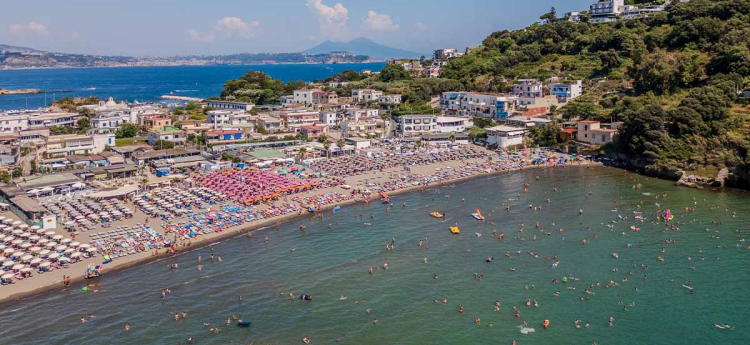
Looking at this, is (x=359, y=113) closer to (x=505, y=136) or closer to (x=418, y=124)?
(x=418, y=124)

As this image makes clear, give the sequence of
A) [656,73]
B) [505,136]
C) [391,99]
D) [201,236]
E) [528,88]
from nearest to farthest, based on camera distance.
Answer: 1. [201,236]
2. [505,136]
3. [656,73]
4. [528,88]
5. [391,99]

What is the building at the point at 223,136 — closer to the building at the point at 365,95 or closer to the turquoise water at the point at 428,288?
the turquoise water at the point at 428,288

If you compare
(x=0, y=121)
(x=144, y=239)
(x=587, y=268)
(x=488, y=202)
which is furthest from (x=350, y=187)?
(x=0, y=121)

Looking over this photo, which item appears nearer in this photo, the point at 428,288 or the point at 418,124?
the point at 428,288

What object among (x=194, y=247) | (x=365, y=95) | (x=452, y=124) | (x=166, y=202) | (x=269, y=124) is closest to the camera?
(x=194, y=247)

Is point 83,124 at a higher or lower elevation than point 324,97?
lower

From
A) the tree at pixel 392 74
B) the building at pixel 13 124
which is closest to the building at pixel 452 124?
the tree at pixel 392 74

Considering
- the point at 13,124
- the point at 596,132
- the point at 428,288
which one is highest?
the point at 13,124

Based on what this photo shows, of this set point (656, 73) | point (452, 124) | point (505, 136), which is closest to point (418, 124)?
point (452, 124)
